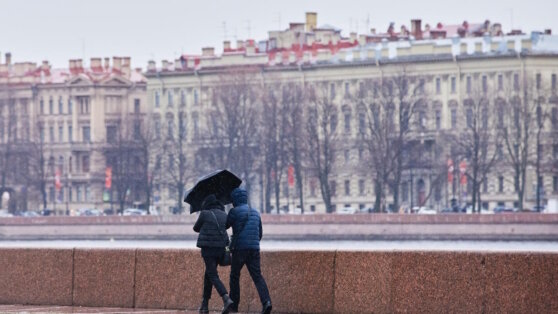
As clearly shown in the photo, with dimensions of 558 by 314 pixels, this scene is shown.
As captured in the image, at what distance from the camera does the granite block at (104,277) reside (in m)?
23.0

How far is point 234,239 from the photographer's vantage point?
20953mm

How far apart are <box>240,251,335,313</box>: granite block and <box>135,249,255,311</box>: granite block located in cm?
36

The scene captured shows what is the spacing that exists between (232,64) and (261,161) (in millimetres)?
14938

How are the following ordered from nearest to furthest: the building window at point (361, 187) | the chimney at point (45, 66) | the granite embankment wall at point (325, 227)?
the granite embankment wall at point (325, 227)
the building window at point (361, 187)
the chimney at point (45, 66)

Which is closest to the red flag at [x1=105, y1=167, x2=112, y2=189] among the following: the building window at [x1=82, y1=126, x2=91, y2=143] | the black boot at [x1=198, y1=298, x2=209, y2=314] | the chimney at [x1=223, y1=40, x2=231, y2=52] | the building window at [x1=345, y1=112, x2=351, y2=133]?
the building window at [x1=345, y1=112, x2=351, y2=133]

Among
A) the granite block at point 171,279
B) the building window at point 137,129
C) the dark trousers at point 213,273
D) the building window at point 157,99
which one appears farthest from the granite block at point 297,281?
the building window at point 157,99

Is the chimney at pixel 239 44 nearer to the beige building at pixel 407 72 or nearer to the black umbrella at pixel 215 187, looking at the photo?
the beige building at pixel 407 72

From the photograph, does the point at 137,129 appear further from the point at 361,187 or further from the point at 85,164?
the point at 361,187

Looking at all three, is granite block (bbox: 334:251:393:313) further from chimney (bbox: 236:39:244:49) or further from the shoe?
chimney (bbox: 236:39:244:49)

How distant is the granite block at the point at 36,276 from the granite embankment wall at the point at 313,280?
0.01m

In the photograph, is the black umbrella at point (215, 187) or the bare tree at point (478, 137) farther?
the bare tree at point (478, 137)

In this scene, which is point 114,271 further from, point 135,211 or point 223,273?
point 135,211

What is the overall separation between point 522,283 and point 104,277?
5.14 m

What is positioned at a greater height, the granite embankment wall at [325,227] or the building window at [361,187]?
the building window at [361,187]
